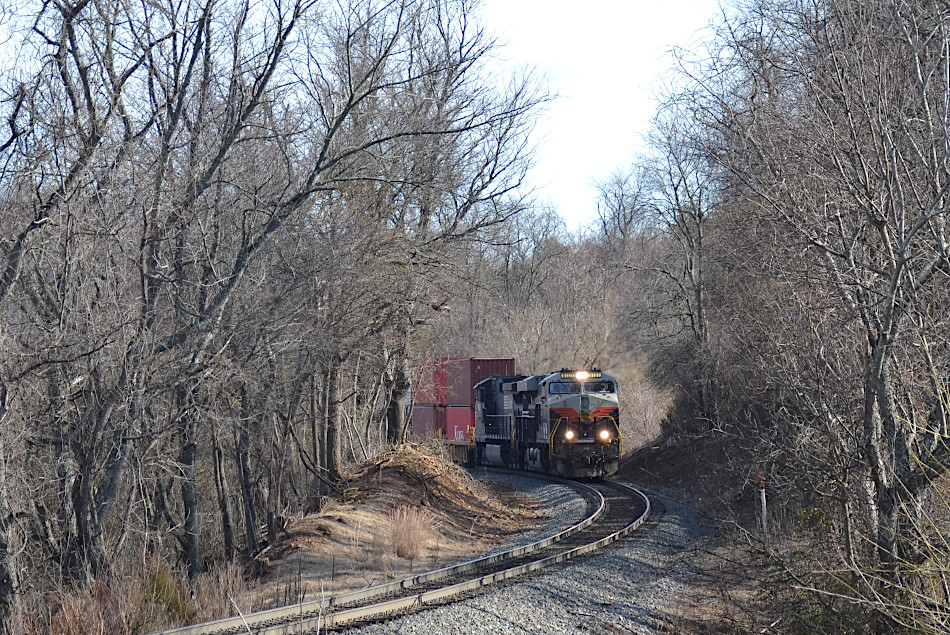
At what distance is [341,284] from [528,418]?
1442 cm

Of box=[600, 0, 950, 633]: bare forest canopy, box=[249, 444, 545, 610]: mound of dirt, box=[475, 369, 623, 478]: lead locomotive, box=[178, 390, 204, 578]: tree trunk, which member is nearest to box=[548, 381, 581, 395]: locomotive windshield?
box=[475, 369, 623, 478]: lead locomotive

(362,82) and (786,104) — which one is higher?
(362,82)

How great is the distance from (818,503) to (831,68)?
5.48m

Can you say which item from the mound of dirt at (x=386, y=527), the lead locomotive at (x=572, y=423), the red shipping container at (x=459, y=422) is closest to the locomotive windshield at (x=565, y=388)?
the lead locomotive at (x=572, y=423)

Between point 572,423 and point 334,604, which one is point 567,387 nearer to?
point 572,423

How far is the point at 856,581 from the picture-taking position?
767 cm

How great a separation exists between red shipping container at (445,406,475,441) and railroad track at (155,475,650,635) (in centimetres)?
1629

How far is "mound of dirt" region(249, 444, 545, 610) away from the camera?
12.5 metres

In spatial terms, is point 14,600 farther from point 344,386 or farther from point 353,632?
point 344,386

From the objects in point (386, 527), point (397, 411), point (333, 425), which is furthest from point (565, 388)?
point (386, 527)

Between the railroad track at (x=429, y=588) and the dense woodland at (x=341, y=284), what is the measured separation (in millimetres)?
2222

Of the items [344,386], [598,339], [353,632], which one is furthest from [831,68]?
[598,339]

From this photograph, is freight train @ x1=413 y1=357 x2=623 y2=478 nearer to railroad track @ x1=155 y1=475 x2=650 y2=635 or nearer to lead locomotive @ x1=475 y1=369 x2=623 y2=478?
lead locomotive @ x1=475 y1=369 x2=623 y2=478

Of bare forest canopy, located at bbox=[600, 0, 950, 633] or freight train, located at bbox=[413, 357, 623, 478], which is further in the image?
freight train, located at bbox=[413, 357, 623, 478]
